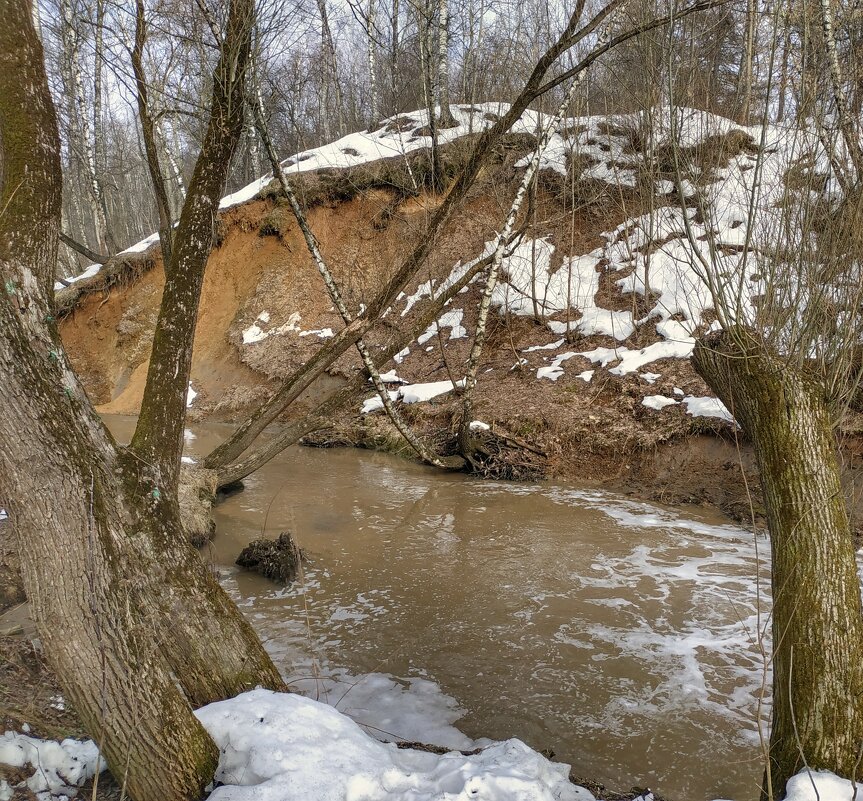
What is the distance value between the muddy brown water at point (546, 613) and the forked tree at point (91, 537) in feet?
5.82

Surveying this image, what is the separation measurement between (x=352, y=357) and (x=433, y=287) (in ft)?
8.59

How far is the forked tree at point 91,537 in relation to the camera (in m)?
2.59

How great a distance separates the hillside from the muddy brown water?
1.20 meters

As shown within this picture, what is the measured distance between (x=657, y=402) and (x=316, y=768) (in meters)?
8.68

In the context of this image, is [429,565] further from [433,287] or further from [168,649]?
[433,287]

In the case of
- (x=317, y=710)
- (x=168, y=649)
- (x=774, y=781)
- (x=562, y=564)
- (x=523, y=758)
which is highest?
(x=168, y=649)

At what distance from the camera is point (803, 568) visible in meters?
3.21

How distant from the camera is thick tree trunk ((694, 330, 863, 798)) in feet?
9.78

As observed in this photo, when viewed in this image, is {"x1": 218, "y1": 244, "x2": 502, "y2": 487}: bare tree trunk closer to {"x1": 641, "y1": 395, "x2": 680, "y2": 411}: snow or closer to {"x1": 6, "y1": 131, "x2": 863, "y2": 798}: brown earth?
{"x1": 6, "y1": 131, "x2": 863, "y2": 798}: brown earth

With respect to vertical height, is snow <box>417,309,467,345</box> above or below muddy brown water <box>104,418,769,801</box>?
above

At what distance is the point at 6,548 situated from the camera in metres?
5.16

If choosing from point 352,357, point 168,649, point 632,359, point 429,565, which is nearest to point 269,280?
point 352,357

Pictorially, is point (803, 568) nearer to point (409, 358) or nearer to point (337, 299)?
point (337, 299)

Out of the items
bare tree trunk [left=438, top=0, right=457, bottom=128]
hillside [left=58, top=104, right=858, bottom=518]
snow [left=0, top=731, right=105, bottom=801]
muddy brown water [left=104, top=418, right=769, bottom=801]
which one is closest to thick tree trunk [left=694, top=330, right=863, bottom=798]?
muddy brown water [left=104, top=418, right=769, bottom=801]
